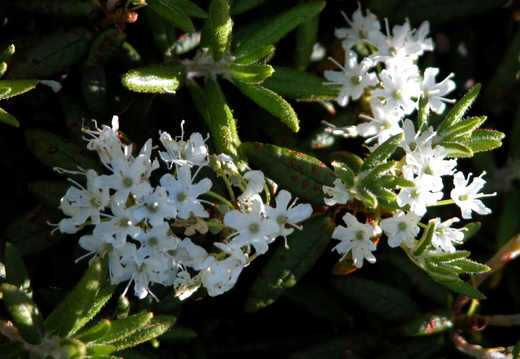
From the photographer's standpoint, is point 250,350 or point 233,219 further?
point 250,350

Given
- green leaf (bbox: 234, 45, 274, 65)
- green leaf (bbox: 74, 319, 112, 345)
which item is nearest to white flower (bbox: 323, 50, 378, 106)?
green leaf (bbox: 234, 45, 274, 65)

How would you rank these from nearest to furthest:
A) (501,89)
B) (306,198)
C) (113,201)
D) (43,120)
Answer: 1. (113,201)
2. (306,198)
3. (43,120)
4. (501,89)

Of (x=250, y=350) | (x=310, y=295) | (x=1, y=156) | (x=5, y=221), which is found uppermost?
(x=1, y=156)

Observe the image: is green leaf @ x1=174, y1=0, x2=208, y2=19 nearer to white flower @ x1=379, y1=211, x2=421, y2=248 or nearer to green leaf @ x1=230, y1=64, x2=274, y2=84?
green leaf @ x1=230, y1=64, x2=274, y2=84

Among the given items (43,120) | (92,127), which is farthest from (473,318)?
(43,120)

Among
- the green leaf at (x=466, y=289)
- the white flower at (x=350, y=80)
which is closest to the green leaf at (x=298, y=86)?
the white flower at (x=350, y=80)

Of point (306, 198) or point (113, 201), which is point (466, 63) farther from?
point (113, 201)

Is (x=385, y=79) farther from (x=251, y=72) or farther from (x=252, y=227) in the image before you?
(x=252, y=227)

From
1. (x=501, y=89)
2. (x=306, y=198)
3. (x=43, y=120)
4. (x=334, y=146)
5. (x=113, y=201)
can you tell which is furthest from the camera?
(x=501, y=89)
